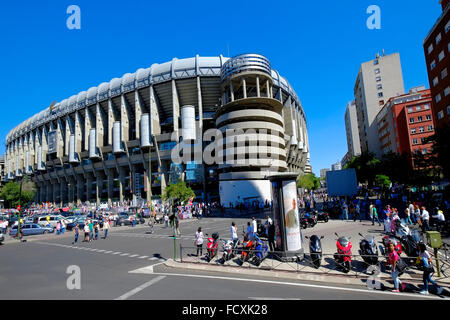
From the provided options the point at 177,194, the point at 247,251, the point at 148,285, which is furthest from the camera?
the point at 177,194

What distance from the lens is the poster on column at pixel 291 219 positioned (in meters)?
10.3

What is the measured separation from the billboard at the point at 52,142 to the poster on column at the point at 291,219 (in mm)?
85282

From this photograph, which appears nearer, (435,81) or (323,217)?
(323,217)

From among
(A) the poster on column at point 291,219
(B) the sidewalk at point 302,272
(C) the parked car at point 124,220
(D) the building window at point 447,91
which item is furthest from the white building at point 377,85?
(B) the sidewalk at point 302,272

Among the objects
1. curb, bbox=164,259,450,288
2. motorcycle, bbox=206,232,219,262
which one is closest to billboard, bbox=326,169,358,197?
motorcycle, bbox=206,232,219,262

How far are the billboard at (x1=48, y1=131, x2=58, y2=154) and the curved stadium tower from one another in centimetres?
31

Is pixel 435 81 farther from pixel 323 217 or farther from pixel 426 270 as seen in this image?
pixel 426 270

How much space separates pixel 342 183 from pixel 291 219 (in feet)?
66.9

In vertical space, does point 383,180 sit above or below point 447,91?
below

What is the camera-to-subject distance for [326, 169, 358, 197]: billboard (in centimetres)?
2733

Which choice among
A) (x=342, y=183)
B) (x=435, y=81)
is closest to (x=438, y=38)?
(x=435, y=81)

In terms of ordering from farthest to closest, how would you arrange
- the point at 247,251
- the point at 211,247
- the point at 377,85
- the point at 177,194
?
the point at 377,85 < the point at 177,194 < the point at 211,247 < the point at 247,251

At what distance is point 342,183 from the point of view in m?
27.9
